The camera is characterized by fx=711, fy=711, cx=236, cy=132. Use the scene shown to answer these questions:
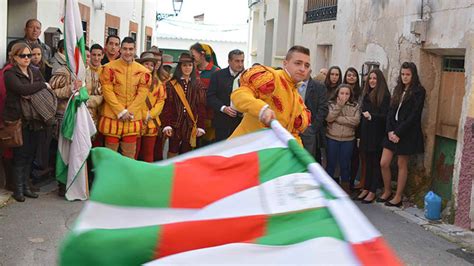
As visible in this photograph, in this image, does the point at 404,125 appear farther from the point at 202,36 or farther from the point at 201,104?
the point at 202,36

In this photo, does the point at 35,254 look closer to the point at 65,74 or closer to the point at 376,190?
the point at 65,74

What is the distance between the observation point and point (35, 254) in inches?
240

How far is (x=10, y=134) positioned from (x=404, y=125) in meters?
4.61

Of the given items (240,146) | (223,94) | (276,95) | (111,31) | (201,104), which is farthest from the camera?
(111,31)

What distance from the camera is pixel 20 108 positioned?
302 inches

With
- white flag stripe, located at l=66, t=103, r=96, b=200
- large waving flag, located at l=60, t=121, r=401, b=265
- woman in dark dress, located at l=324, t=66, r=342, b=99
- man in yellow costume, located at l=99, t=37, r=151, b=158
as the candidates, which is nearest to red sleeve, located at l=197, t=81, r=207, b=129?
man in yellow costume, located at l=99, t=37, r=151, b=158

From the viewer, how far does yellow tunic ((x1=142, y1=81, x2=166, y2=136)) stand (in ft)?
28.5

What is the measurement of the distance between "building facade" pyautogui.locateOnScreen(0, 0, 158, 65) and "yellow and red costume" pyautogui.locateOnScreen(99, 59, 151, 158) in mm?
1453

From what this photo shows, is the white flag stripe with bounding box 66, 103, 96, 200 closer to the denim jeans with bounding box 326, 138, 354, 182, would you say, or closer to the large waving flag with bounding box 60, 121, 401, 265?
the denim jeans with bounding box 326, 138, 354, 182

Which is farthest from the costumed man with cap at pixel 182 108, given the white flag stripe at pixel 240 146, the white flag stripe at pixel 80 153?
the white flag stripe at pixel 240 146

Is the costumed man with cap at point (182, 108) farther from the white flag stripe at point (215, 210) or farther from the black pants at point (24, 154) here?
the white flag stripe at point (215, 210)

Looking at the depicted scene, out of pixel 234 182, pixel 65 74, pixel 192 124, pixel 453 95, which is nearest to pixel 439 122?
pixel 453 95

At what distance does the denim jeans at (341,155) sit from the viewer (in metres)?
9.45

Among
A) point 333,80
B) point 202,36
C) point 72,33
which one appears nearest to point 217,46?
point 202,36
